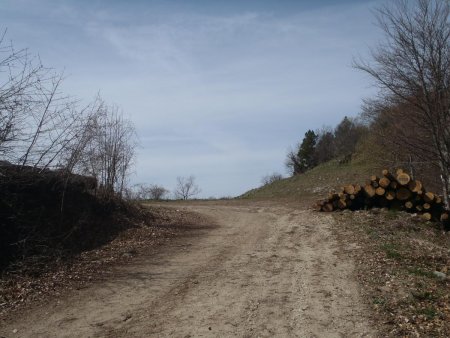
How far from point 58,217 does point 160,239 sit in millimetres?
2732

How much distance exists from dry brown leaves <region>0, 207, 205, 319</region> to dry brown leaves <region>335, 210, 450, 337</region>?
4.91 meters

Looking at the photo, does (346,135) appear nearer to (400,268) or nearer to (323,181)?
(323,181)

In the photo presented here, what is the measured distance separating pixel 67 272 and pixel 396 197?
11.6 metres

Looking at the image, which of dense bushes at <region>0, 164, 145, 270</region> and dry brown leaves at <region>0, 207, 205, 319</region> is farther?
dense bushes at <region>0, 164, 145, 270</region>

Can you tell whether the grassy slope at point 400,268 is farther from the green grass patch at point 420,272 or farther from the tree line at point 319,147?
the tree line at point 319,147

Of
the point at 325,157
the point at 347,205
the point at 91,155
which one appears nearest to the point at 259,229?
the point at 347,205

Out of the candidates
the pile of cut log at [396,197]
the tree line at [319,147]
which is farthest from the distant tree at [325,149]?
the pile of cut log at [396,197]

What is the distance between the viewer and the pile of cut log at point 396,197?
50.3 ft

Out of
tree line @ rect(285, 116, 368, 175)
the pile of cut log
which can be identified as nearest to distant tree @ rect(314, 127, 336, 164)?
tree line @ rect(285, 116, 368, 175)

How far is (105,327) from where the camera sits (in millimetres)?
6082

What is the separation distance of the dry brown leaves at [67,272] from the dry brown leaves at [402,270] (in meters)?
4.91

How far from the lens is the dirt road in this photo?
235 inches

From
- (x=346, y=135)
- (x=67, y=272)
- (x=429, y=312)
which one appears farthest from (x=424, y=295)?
(x=346, y=135)

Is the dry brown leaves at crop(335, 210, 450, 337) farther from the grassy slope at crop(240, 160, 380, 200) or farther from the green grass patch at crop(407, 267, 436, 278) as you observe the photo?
the grassy slope at crop(240, 160, 380, 200)
